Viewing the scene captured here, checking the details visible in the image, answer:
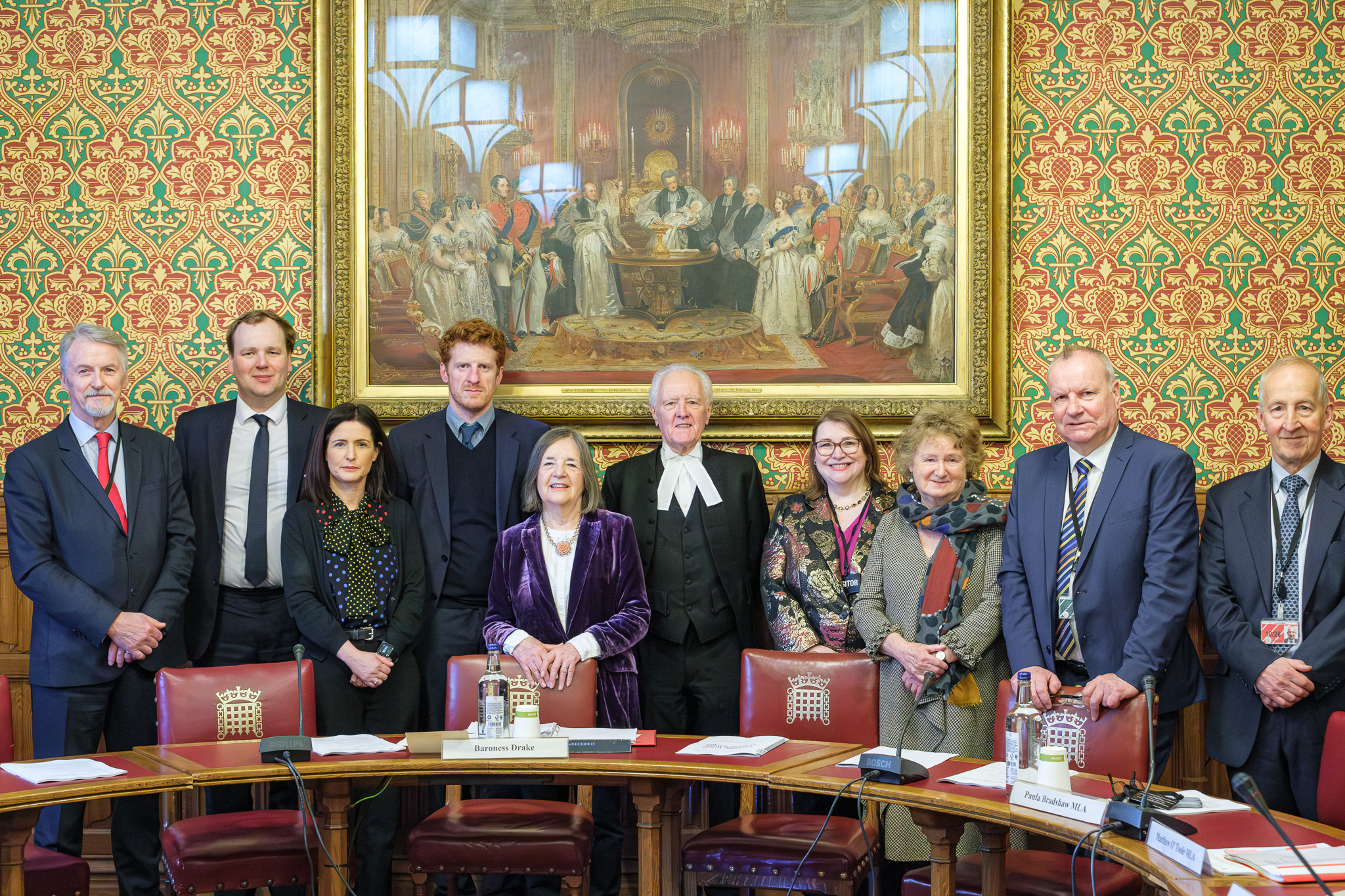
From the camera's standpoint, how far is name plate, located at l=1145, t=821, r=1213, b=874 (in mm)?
2090

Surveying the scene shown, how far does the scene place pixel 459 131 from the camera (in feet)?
15.0

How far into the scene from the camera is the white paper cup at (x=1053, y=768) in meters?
2.54

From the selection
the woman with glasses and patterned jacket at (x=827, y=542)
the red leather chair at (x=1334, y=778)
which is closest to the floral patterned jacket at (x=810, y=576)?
the woman with glasses and patterned jacket at (x=827, y=542)

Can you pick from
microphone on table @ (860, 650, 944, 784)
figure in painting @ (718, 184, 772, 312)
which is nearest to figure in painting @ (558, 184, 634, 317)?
figure in painting @ (718, 184, 772, 312)

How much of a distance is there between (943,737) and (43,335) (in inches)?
148

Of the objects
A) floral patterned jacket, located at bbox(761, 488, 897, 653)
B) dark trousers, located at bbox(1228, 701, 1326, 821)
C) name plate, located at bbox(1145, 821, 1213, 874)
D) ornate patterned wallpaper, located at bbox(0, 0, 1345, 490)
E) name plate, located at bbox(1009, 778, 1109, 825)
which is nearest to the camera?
name plate, located at bbox(1145, 821, 1213, 874)

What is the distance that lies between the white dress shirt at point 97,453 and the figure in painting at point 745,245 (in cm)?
223

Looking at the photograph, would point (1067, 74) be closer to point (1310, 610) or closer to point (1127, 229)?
point (1127, 229)

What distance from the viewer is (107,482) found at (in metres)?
3.80

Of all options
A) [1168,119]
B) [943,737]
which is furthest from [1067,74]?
[943,737]

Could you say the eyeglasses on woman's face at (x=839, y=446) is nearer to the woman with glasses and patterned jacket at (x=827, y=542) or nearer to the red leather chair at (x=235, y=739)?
the woman with glasses and patterned jacket at (x=827, y=542)

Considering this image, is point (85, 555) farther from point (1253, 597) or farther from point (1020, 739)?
point (1253, 597)

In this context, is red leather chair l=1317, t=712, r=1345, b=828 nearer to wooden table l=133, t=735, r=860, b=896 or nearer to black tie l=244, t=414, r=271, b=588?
wooden table l=133, t=735, r=860, b=896

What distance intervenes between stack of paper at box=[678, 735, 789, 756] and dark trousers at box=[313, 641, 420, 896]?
1029 millimetres
